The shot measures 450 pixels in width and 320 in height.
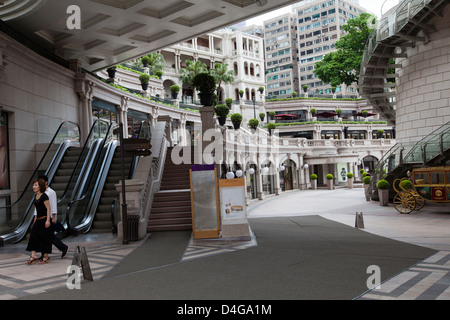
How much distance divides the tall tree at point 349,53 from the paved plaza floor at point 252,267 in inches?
1760

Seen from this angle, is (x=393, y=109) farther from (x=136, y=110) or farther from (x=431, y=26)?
(x=136, y=110)

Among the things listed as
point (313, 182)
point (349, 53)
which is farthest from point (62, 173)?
point (349, 53)

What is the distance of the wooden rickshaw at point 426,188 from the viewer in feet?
55.4

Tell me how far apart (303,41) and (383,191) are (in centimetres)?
9332

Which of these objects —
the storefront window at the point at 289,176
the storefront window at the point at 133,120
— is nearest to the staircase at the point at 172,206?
the storefront window at the point at 133,120

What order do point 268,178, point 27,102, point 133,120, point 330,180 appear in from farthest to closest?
1. point 330,180
2. point 268,178
3. point 133,120
4. point 27,102

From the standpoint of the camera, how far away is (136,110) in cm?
3234

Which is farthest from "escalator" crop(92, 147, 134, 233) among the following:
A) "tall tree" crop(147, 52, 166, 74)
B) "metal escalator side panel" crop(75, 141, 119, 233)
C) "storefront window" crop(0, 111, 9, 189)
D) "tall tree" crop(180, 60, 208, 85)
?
"tall tree" crop(180, 60, 208, 85)

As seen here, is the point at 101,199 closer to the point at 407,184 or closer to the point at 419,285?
the point at 419,285

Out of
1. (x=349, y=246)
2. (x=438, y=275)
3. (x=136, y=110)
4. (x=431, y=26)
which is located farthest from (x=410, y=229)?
(x=136, y=110)

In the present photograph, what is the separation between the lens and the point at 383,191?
22.2 m

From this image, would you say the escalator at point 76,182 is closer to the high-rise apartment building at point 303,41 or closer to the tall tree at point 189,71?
the tall tree at point 189,71

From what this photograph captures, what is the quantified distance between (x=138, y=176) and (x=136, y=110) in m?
18.6

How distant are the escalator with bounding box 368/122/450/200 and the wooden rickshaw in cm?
165
